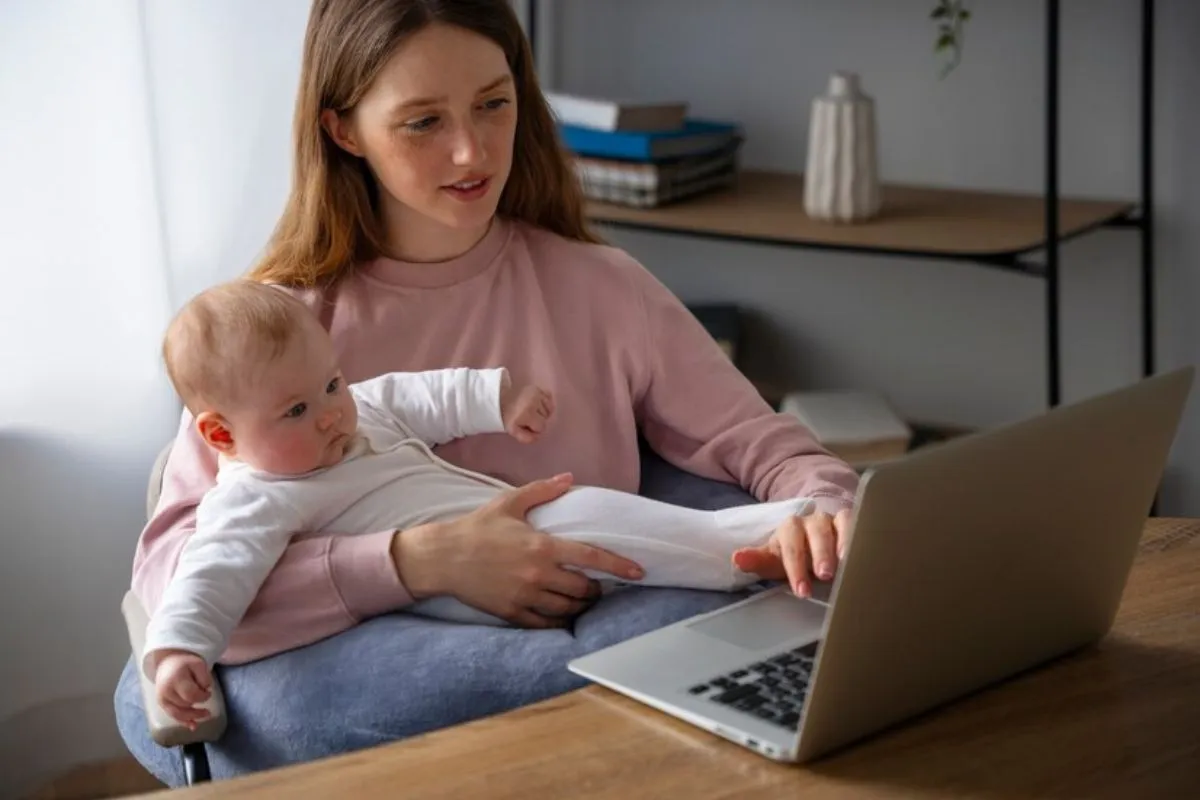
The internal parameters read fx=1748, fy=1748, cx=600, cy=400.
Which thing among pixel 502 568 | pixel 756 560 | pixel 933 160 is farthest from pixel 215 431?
pixel 933 160

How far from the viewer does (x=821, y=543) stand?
1355 mm

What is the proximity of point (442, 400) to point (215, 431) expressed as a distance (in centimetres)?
23

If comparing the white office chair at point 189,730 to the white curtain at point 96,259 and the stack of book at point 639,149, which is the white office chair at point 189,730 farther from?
the stack of book at point 639,149

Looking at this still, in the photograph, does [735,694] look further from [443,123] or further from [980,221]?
[980,221]

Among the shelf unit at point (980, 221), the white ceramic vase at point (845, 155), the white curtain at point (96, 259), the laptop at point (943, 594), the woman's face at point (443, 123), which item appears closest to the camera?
the laptop at point (943, 594)

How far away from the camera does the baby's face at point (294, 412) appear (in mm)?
1493

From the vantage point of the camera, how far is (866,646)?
1.03m

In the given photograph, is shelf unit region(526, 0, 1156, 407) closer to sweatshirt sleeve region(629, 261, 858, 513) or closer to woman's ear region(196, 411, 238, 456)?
sweatshirt sleeve region(629, 261, 858, 513)

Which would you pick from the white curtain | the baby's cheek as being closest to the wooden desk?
the baby's cheek

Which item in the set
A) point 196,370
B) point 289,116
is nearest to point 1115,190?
point 289,116

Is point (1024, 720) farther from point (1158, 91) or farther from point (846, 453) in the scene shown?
point (1158, 91)

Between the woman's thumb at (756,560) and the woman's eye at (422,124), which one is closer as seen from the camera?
the woman's thumb at (756,560)

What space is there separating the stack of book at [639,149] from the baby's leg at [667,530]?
1299 mm

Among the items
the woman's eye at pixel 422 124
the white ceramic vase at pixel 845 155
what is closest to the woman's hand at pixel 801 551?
the woman's eye at pixel 422 124
